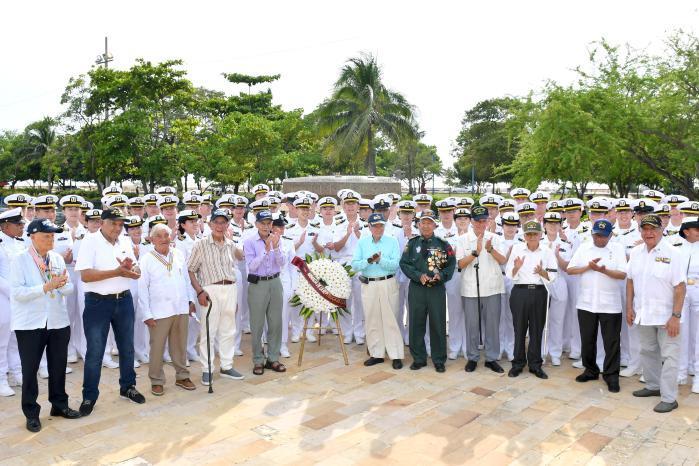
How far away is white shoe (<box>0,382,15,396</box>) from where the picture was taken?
235 inches

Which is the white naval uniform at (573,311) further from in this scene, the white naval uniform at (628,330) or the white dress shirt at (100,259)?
the white dress shirt at (100,259)

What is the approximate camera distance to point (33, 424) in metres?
5.01

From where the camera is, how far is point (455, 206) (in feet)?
25.6

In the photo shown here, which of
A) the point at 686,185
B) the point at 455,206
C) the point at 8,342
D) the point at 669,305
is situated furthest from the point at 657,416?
the point at 686,185

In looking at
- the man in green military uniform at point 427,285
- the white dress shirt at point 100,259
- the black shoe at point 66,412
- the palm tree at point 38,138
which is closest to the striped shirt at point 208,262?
the white dress shirt at point 100,259

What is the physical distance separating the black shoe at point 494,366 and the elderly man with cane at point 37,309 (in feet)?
15.6

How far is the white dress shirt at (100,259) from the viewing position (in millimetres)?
5395

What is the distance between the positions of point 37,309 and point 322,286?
3138 mm

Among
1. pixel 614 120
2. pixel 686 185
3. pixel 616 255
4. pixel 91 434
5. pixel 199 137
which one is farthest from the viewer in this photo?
pixel 199 137

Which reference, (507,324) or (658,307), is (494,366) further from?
(658,307)

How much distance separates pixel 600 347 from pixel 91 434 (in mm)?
5908

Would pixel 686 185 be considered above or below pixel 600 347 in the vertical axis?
above

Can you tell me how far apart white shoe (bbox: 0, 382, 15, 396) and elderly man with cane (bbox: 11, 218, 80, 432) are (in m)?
1.15

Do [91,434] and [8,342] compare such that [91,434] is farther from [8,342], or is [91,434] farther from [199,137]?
[199,137]
